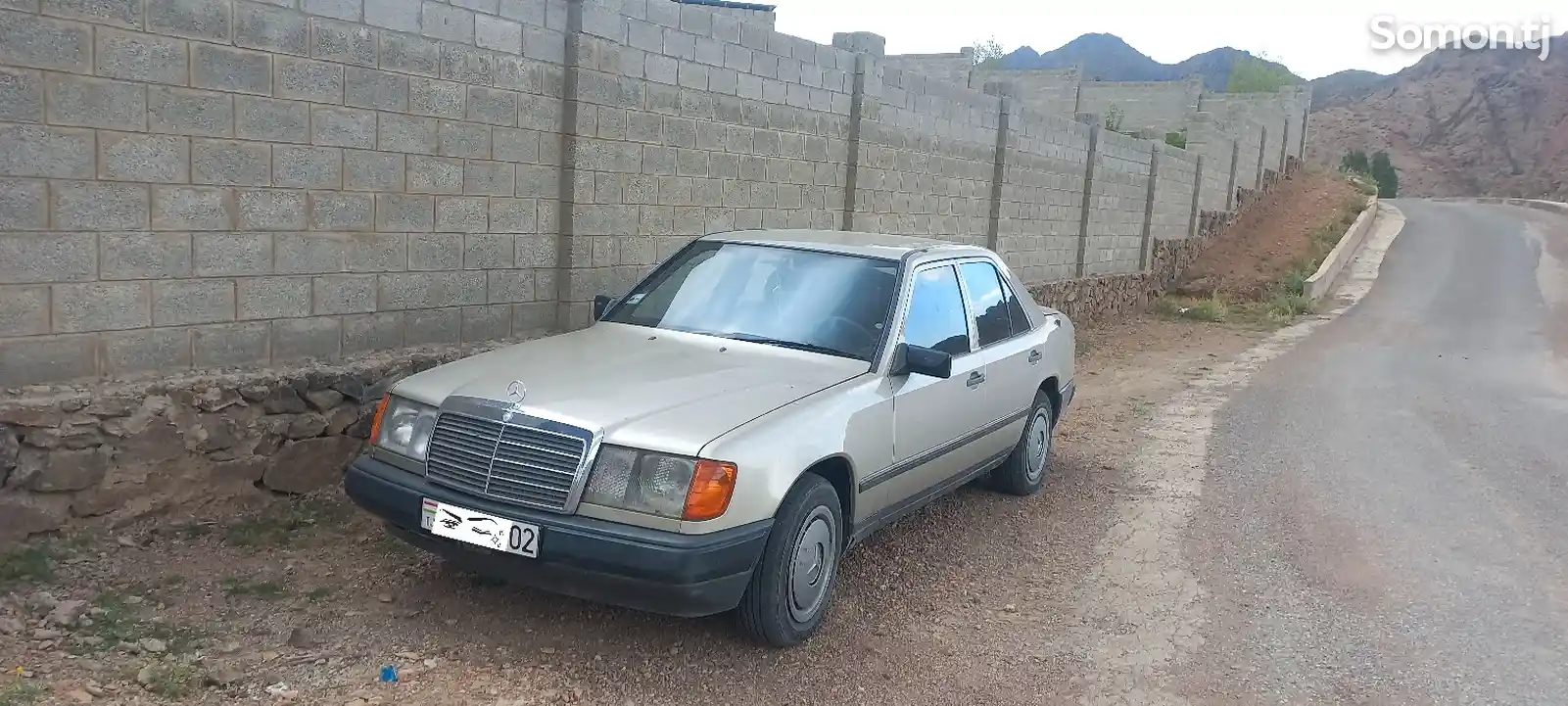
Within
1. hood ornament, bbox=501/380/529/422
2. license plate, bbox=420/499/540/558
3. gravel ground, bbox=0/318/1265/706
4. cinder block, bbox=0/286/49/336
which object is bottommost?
gravel ground, bbox=0/318/1265/706

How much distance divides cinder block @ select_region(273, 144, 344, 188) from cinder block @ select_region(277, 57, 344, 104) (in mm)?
249

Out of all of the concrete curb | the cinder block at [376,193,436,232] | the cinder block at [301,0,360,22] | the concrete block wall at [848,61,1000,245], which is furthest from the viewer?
the concrete curb

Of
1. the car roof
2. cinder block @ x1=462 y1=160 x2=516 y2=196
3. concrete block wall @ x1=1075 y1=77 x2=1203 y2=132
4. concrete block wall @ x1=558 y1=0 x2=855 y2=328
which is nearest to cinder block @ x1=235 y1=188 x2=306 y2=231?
cinder block @ x1=462 y1=160 x2=516 y2=196

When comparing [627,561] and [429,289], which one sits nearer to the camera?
[627,561]

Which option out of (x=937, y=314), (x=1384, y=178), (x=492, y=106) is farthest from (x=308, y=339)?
(x=1384, y=178)

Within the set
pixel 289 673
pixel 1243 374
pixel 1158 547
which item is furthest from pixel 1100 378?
pixel 289 673

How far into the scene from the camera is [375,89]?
5.86 m

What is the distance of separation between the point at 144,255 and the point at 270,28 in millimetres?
1208

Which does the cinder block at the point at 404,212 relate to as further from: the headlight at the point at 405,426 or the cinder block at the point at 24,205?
the headlight at the point at 405,426

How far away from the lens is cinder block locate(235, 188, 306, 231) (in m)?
5.31

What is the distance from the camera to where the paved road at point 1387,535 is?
4.38 meters

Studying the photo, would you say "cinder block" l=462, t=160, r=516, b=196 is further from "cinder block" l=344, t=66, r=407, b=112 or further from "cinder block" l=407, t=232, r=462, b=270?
"cinder block" l=344, t=66, r=407, b=112

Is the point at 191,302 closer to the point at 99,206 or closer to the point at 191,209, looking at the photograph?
the point at 191,209

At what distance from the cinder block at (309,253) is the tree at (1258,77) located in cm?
4815
